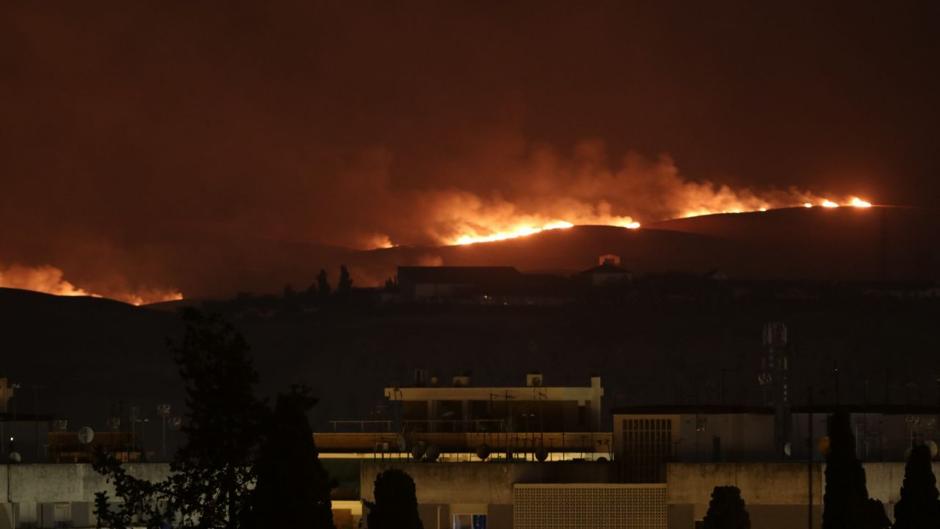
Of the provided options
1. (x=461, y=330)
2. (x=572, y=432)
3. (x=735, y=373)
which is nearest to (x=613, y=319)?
(x=461, y=330)

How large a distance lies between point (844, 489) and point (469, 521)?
12660mm

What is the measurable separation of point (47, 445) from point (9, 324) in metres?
106

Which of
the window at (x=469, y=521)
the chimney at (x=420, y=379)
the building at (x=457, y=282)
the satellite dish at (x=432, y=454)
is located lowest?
the window at (x=469, y=521)

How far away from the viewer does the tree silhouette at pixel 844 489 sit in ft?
181

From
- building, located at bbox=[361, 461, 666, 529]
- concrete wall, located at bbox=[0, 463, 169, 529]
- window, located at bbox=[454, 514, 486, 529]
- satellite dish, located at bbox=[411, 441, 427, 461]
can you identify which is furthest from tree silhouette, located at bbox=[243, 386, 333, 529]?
concrete wall, located at bbox=[0, 463, 169, 529]

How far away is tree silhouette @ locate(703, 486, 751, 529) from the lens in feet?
195

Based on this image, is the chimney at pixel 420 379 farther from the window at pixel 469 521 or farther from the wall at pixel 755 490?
→ the wall at pixel 755 490

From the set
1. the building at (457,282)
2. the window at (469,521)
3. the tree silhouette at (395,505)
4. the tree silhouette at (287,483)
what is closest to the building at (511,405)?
the window at (469,521)

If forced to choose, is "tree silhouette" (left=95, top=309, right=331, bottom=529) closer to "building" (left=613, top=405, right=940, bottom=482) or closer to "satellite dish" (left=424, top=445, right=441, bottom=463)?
"building" (left=613, top=405, right=940, bottom=482)

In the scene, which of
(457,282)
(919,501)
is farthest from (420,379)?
(457,282)

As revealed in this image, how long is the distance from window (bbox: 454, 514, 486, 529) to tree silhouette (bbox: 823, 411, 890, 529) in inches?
407

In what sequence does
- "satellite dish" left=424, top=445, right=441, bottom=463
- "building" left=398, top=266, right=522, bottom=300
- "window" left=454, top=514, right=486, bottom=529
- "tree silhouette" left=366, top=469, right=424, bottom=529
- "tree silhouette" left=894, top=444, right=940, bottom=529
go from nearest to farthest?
"tree silhouette" left=894, top=444, right=940, bottom=529 < "tree silhouette" left=366, top=469, right=424, bottom=529 < "window" left=454, top=514, right=486, bottom=529 < "satellite dish" left=424, top=445, right=441, bottom=463 < "building" left=398, top=266, right=522, bottom=300

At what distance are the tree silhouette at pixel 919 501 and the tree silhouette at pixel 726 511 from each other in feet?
16.8

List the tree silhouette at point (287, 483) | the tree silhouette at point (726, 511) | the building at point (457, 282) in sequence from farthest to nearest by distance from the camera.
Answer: the building at point (457, 282) → the tree silhouette at point (726, 511) → the tree silhouette at point (287, 483)
